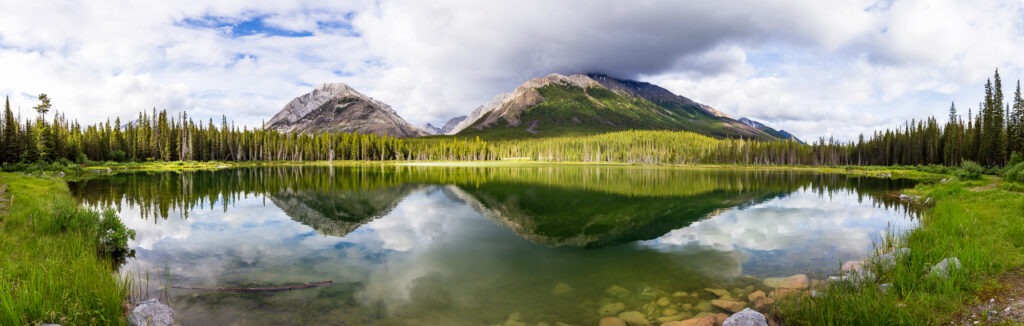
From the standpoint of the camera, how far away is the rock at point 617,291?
1166 centimetres

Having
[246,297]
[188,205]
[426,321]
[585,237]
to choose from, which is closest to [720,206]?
[585,237]

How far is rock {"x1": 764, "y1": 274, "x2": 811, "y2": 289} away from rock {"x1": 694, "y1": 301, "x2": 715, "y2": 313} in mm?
3000

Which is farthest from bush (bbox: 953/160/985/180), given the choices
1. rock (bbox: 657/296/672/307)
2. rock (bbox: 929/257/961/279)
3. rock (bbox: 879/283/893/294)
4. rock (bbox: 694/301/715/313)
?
rock (bbox: 657/296/672/307)

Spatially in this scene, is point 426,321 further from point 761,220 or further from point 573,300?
point 761,220

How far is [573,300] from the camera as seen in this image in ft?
36.8

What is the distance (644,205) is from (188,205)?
3434cm

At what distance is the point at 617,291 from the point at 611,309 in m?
1.51

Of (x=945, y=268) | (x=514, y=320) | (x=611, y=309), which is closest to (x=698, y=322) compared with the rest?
(x=611, y=309)

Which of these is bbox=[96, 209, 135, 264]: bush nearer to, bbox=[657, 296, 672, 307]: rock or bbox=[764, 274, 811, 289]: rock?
bbox=[657, 296, 672, 307]: rock

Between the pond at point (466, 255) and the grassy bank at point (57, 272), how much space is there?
1.50 metres

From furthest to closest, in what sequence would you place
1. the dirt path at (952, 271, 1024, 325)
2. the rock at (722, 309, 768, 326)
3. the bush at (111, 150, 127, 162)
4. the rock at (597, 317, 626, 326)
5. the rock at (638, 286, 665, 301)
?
the bush at (111, 150, 127, 162)
the rock at (638, 286, 665, 301)
the rock at (597, 317, 626, 326)
the rock at (722, 309, 768, 326)
the dirt path at (952, 271, 1024, 325)

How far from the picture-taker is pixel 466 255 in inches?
647

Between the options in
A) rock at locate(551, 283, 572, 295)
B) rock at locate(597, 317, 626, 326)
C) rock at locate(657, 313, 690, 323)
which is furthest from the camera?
rock at locate(551, 283, 572, 295)

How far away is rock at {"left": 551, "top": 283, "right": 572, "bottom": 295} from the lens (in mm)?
11875
